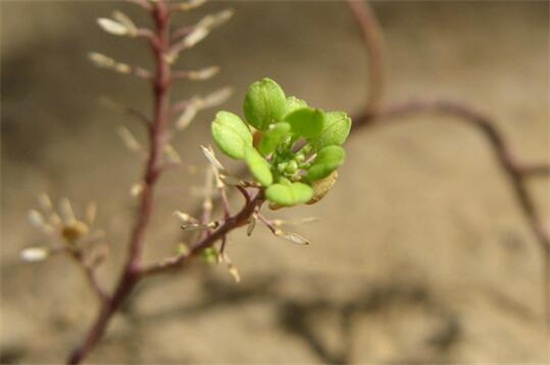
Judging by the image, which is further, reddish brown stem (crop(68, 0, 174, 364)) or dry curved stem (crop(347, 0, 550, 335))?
dry curved stem (crop(347, 0, 550, 335))

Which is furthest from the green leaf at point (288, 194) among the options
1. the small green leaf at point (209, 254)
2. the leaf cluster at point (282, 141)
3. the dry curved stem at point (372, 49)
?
the dry curved stem at point (372, 49)

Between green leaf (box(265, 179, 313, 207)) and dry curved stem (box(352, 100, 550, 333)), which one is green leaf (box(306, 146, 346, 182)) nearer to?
green leaf (box(265, 179, 313, 207))

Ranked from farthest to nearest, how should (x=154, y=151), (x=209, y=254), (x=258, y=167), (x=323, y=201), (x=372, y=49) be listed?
(x=323, y=201), (x=372, y=49), (x=154, y=151), (x=209, y=254), (x=258, y=167)

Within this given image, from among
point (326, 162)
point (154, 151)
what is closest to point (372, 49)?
point (154, 151)

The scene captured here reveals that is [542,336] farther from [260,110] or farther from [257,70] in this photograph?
[260,110]

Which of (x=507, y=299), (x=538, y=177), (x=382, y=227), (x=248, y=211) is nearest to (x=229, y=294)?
(x=382, y=227)

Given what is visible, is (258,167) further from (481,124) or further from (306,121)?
(481,124)

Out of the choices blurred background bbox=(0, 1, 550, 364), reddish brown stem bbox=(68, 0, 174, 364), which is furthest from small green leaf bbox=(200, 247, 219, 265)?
blurred background bbox=(0, 1, 550, 364)
